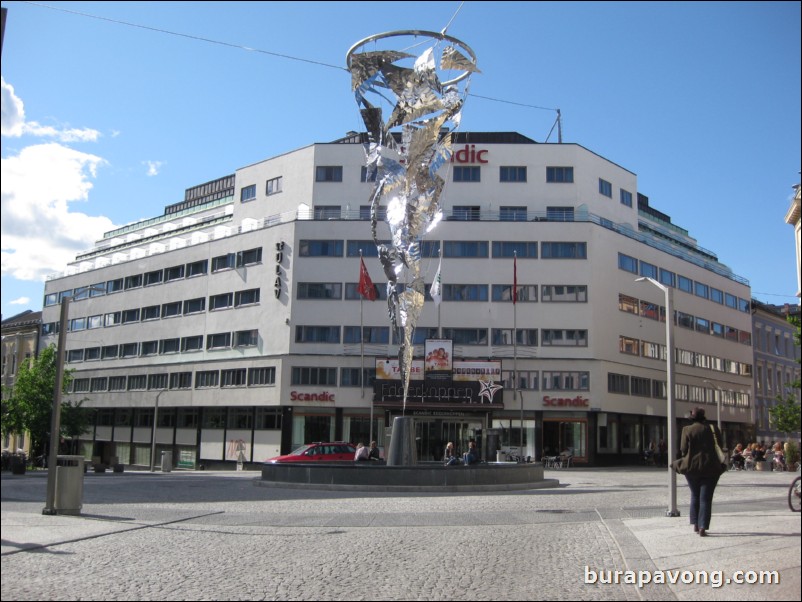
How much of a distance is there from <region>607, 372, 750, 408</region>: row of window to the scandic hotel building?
0.20 metres

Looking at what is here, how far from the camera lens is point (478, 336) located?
57.8 m

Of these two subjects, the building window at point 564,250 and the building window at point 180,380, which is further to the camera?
the building window at point 180,380

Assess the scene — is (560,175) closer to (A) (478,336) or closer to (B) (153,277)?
(A) (478,336)

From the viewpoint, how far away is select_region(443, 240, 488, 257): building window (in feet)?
192

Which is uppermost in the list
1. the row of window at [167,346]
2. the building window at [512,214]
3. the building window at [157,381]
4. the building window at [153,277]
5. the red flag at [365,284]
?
the building window at [512,214]

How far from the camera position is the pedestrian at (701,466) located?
12555 millimetres

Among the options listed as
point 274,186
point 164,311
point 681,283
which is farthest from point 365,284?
point 681,283

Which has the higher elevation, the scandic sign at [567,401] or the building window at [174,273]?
the building window at [174,273]

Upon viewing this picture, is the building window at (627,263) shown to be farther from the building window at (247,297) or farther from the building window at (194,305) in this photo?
the building window at (194,305)

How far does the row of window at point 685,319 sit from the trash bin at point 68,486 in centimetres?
4766

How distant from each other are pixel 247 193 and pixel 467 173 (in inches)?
726

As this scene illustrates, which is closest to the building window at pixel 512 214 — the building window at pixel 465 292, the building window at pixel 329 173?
the building window at pixel 465 292

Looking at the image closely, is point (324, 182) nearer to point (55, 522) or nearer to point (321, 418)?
point (321, 418)

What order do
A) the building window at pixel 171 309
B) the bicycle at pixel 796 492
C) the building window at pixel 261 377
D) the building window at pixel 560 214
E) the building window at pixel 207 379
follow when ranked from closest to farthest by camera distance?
the bicycle at pixel 796 492, the building window at pixel 261 377, the building window at pixel 560 214, the building window at pixel 207 379, the building window at pixel 171 309
